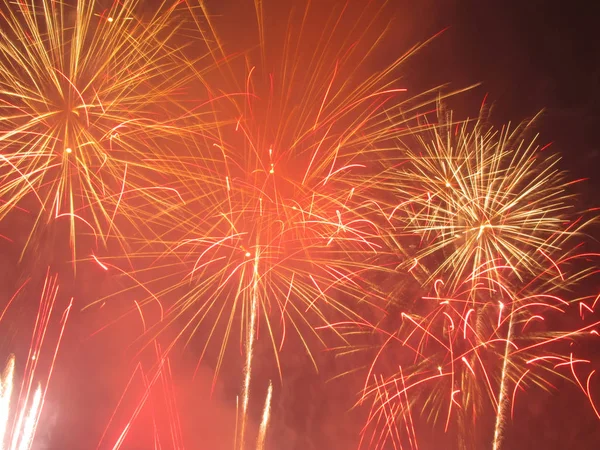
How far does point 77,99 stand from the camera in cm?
539

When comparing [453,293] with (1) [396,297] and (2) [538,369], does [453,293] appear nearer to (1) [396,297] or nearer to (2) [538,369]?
(1) [396,297]

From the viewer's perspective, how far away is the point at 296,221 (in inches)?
248

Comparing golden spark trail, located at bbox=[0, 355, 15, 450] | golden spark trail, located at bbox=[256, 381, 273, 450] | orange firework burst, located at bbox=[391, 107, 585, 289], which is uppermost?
orange firework burst, located at bbox=[391, 107, 585, 289]

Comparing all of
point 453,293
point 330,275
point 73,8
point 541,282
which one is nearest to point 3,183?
point 73,8

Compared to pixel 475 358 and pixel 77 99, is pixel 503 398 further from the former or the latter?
pixel 77 99

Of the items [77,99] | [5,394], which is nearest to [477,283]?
[77,99]

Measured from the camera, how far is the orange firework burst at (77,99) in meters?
5.35

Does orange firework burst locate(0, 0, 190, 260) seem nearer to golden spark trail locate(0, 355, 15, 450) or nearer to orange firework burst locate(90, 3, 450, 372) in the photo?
orange firework burst locate(90, 3, 450, 372)

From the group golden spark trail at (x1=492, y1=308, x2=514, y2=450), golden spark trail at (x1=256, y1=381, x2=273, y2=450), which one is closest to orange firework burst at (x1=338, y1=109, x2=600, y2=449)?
golden spark trail at (x1=492, y1=308, x2=514, y2=450)

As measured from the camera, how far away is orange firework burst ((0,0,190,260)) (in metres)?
5.35

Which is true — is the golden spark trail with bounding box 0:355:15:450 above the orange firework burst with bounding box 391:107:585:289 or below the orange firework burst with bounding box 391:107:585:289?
below

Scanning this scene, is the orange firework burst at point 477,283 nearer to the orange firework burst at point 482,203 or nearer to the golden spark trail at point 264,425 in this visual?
the orange firework burst at point 482,203

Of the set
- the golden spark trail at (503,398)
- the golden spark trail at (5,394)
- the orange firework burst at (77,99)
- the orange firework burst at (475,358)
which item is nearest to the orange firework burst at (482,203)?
the orange firework burst at (475,358)

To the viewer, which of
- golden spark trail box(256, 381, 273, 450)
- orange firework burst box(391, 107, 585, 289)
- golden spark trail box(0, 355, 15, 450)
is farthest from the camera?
golden spark trail box(256, 381, 273, 450)
